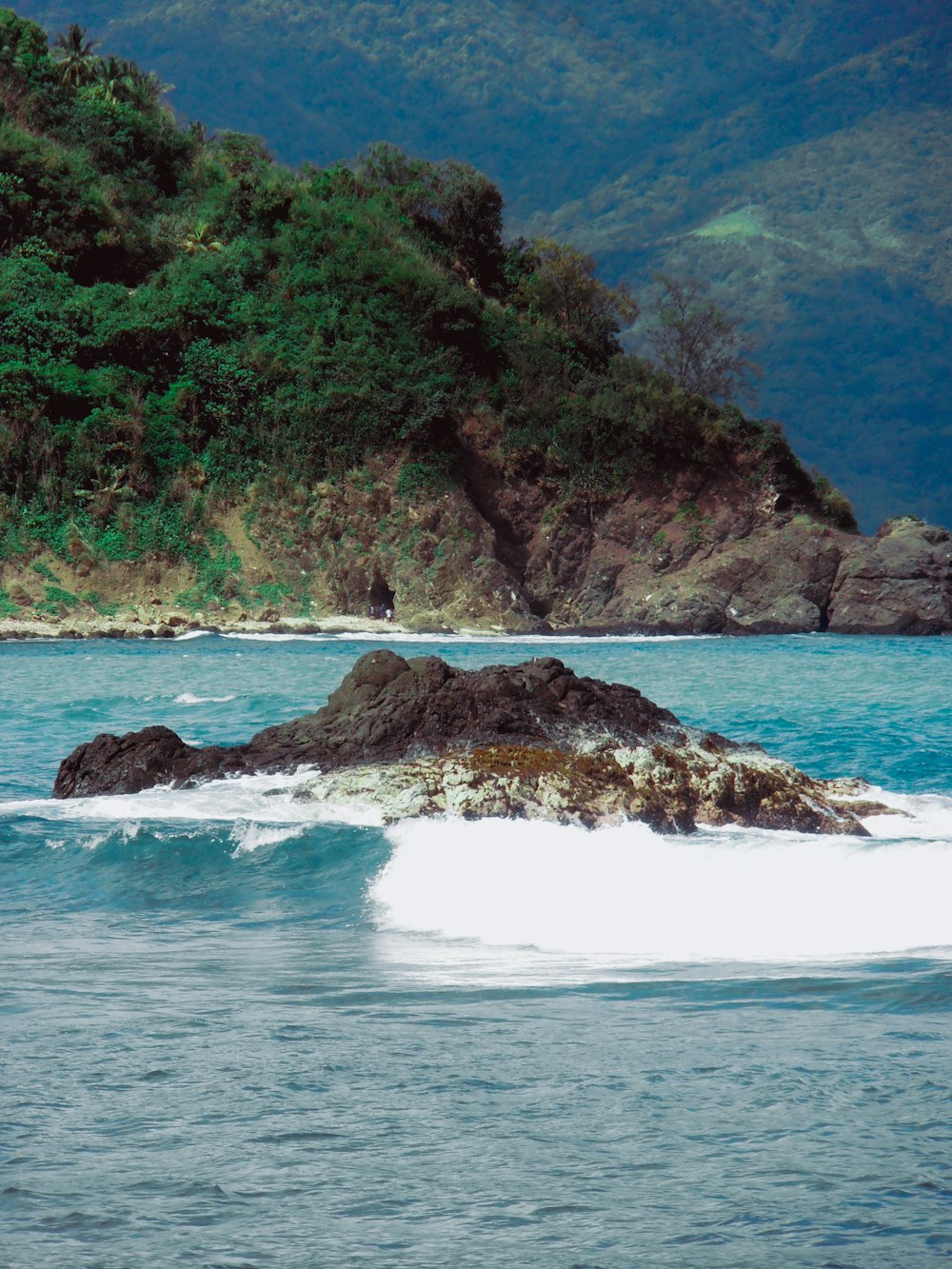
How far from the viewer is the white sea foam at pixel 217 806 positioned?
1206 centimetres

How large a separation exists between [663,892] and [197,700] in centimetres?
1527

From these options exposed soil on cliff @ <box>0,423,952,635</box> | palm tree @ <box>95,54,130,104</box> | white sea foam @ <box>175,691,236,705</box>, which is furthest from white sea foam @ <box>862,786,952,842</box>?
palm tree @ <box>95,54,130,104</box>

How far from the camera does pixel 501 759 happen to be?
39.6 ft

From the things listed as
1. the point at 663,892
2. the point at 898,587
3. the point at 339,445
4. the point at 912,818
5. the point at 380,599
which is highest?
the point at 339,445

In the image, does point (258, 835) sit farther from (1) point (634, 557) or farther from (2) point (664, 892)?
(1) point (634, 557)

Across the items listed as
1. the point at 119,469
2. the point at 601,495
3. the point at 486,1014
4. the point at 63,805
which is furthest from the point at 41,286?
the point at 486,1014

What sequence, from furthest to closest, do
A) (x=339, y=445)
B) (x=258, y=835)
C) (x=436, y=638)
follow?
(x=339, y=445) < (x=436, y=638) < (x=258, y=835)

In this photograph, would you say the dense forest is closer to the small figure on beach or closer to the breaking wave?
the small figure on beach

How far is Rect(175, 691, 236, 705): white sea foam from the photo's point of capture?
2305 centimetres

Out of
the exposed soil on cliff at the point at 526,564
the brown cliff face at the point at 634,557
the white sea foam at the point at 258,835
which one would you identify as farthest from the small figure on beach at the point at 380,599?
the white sea foam at the point at 258,835

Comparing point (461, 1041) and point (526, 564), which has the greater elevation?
point (526, 564)

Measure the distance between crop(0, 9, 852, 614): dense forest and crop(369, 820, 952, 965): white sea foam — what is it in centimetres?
4419

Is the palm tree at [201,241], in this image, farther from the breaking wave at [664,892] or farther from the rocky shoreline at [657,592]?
the breaking wave at [664,892]

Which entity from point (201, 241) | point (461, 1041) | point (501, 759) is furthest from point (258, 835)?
point (201, 241)
